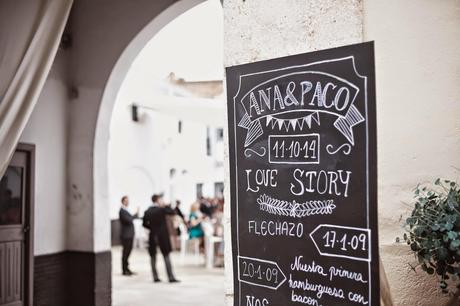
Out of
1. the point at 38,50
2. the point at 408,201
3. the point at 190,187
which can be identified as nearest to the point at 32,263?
the point at 38,50

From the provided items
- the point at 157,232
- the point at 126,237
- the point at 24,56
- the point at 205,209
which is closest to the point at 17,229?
the point at 24,56

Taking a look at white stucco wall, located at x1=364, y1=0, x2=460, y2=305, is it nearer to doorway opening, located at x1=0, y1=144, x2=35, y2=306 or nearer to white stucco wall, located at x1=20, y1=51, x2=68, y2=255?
doorway opening, located at x1=0, y1=144, x2=35, y2=306

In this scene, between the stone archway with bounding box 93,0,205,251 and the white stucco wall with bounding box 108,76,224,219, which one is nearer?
the stone archway with bounding box 93,0,205,251

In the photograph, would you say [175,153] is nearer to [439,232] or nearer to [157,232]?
[157,232]

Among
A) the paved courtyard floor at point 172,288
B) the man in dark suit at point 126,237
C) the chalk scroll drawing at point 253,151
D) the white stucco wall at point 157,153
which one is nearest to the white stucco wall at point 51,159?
the paved courtyard floor at point 172,288

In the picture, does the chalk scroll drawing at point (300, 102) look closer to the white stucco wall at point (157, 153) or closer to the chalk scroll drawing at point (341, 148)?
the chalk scroll drawing at point (341, 148)

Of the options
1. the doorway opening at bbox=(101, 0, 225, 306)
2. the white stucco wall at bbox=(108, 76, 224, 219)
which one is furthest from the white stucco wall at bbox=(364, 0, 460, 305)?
the white stucco wall at bbox=(108, 76, 224, 219)

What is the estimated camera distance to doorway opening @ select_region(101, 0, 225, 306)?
7512 millimetres

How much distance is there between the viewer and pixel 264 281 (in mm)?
2648

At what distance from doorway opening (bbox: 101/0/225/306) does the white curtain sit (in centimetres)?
211

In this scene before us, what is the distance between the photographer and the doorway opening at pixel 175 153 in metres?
7.51

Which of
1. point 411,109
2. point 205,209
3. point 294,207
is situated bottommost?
point 205,209

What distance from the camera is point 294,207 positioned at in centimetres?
254

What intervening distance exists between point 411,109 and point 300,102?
2.43 ft
